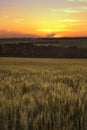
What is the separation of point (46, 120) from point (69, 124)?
0.66 feet

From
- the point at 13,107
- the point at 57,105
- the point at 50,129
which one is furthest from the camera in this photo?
the point at 57,105

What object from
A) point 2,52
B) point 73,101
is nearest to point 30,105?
point 73,101

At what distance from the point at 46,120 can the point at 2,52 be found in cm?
5665

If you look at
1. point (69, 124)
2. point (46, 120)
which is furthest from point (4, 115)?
point (69, 124)

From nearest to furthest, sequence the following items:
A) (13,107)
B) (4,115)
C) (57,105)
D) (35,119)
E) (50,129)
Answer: (50,129) < (35,119) < (4,115) < (13,107) < (57,105)

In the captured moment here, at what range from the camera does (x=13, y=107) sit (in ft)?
8.43

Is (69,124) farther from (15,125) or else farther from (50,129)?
(15,125)

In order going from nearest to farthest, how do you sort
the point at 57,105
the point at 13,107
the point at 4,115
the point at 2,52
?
1. the point at 4,115
2. the point at 13,107
3. the point at 57,105
4. the point at 2,52

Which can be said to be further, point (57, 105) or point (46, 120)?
point (57, 105)

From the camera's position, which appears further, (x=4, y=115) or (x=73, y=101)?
(x=73, y=101)

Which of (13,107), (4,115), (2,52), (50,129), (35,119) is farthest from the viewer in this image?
(2,52)

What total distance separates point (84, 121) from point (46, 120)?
0.34 meters

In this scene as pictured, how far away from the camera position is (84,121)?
2254 mm

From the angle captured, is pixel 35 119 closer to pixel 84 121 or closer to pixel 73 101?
pixel 84 121
